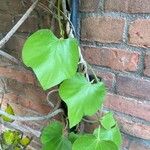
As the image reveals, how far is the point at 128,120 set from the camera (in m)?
0.92

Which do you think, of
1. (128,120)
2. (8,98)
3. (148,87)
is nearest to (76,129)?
(128,120)

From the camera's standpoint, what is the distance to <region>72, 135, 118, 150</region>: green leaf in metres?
0.76

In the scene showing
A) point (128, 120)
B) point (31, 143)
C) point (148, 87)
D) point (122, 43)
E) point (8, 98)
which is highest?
point (122, 43)

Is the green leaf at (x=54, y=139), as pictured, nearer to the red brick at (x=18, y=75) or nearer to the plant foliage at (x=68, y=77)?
the plant foliage at (x=68, y=77)

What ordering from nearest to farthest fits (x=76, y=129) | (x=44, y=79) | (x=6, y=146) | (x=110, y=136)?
(x=44, y=79)
(x=110, y=136)
(x=76, y=129)
(x=6, y=146)

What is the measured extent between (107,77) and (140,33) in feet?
0.61

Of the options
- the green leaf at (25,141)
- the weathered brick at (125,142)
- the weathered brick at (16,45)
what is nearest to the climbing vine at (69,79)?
the weathered brick at (125,142)

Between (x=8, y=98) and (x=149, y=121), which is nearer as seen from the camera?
(x=149, y=121)

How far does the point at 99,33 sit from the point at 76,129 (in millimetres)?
333

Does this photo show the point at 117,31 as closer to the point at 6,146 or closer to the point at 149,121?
the point at 149,121

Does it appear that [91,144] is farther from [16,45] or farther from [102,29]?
[16,45]

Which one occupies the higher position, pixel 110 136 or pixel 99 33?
pixel 99 33

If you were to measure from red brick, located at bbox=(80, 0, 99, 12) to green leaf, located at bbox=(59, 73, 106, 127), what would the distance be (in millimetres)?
238

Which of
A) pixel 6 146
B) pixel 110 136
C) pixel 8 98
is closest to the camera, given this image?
pixel 110 136
